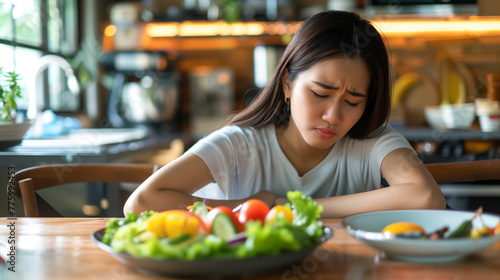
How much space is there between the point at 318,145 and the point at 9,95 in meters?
1.33

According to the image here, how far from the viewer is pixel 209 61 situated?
13.6 ft

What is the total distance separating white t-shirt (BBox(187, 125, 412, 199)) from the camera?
1.38m

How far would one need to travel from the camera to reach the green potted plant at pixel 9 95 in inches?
Result: 77.2

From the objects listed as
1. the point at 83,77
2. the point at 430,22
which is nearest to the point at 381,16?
the point at 430,22

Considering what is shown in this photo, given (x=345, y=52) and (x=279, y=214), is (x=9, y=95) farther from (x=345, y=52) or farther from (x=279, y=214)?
(x=279, y=214)

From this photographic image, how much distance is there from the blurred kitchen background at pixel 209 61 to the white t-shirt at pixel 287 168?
1.51m

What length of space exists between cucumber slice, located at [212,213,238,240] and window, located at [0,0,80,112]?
1.98 meters

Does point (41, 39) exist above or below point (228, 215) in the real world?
above

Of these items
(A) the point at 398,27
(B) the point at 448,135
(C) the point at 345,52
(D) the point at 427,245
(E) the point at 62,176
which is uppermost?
(A) the point at 398,27

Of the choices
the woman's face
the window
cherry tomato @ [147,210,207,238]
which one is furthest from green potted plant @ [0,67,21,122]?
cherry tomato @ [147,210,207,238]

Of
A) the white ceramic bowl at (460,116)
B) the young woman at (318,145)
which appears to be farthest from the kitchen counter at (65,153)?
the white ceramic bowl at (460,116)

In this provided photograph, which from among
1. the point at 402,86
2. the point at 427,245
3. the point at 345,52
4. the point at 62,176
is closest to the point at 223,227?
the point at 427,245

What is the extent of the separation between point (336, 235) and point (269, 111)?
0.56 m

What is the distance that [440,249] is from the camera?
2.34ft
